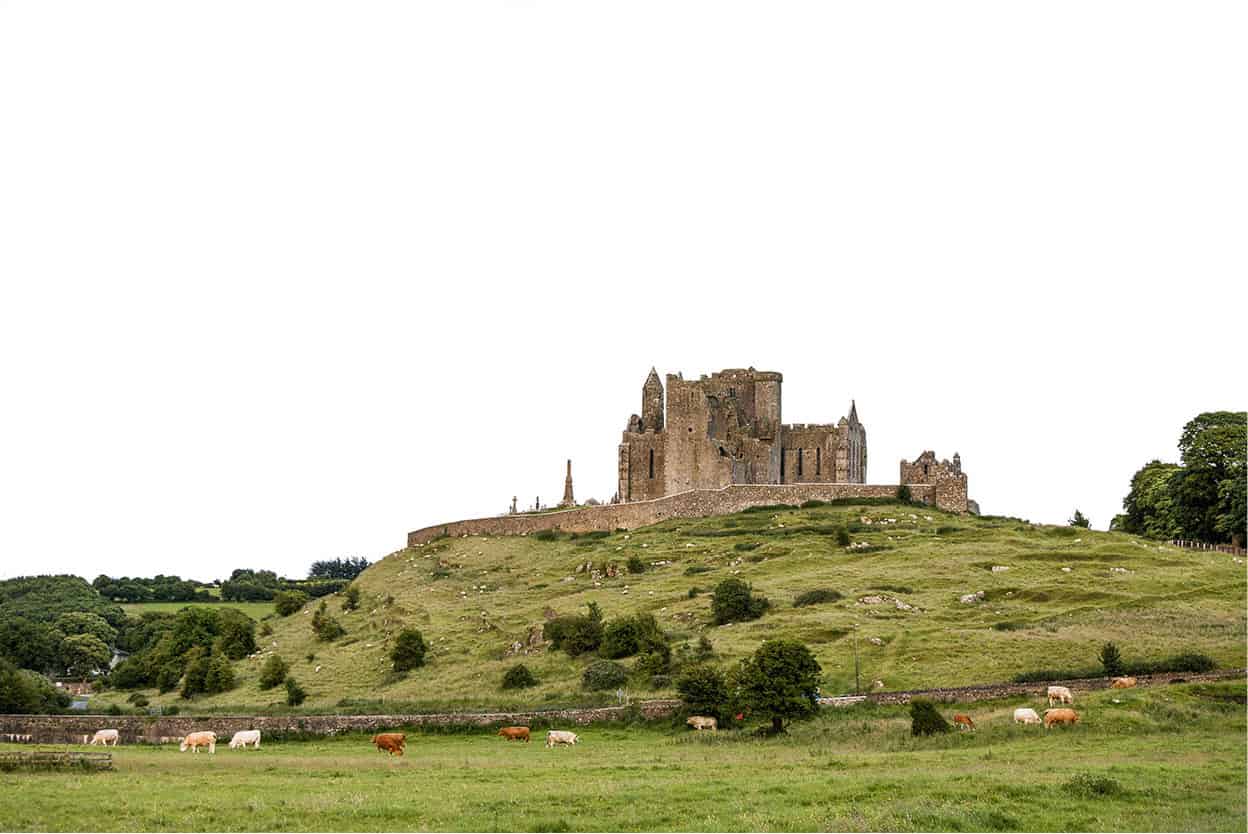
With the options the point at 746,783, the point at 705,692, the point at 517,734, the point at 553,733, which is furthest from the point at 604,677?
the point at 746,783

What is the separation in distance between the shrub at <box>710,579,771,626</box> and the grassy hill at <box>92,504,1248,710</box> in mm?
839

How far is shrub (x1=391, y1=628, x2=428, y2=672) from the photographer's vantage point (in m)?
71.7

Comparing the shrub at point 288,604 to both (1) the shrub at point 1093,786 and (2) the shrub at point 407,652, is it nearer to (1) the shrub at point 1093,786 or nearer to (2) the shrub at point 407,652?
(2) the shrub at point 407,652

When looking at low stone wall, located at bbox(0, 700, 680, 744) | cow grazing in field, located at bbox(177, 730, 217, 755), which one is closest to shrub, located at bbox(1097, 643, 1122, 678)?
low stone wall, located at bbox(0, 700, 680, 744)

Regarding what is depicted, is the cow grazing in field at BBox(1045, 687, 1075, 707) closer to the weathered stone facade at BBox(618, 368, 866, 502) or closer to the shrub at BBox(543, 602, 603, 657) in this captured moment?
the shrub at BBox(543, 602, 603, 657)

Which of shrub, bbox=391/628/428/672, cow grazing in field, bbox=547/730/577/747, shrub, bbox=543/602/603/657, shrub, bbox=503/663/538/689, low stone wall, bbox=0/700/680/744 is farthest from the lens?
shrub, bbox=391/628/428/672

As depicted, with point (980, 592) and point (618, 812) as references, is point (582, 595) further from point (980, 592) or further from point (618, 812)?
point (618, 812)

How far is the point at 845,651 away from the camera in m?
59.0

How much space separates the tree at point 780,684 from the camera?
47.7 metres

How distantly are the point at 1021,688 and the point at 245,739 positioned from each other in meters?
26.7

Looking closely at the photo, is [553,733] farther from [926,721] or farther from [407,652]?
[407,652]

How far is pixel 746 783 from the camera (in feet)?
113

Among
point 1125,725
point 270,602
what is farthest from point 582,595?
point 270,602

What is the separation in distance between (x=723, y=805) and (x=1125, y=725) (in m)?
16.6
